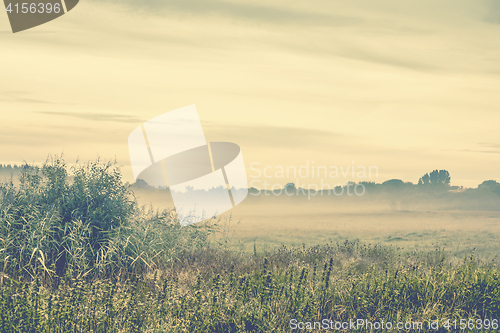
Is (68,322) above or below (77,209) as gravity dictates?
below

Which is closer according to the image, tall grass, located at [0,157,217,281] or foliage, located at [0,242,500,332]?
foliage, located at [0,242,500,332]

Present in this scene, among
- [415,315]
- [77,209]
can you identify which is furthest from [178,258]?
[415,315]

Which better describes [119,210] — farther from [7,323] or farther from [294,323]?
[294,323]

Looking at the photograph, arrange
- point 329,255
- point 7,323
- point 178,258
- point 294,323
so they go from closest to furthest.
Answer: point 7,323
point 294,323
point 178,258
point 329,255

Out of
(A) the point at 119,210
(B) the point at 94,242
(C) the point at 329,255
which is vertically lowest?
(C) the point at 329,255

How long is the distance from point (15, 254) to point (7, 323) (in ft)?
8.16

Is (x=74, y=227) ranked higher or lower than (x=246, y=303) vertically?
higher

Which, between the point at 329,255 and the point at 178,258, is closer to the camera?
the point at 178,258

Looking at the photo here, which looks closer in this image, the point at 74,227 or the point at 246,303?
the point at 246,303

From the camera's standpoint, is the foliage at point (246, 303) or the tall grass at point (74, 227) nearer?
the foliage at point (246, 303)

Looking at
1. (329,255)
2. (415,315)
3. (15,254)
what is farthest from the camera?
(329,255)

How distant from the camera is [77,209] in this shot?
23.6 feet

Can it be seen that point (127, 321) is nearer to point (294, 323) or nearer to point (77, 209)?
point (294, 323)

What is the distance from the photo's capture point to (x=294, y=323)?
5.11 metres
